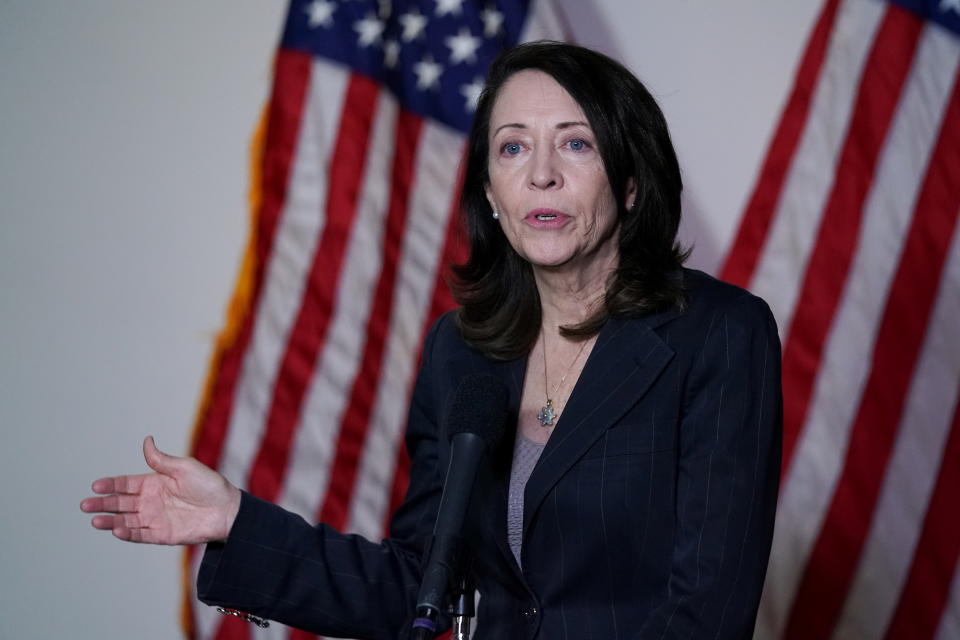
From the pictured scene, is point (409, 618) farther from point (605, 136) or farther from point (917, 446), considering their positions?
point (917, 446)

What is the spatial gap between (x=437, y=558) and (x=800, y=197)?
205 cm

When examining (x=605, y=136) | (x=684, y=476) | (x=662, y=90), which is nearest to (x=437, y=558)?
(x=684, y=476)

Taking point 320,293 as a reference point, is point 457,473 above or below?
below

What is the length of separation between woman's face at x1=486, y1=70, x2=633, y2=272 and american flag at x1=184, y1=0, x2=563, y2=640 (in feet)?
4.15

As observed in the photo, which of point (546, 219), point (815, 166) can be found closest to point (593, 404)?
point (546, 219)

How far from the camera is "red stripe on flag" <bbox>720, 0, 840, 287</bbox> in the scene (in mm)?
2812

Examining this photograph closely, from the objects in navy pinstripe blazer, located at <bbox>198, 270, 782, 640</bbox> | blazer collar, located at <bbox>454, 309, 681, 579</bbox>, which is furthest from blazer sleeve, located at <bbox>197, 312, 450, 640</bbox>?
blazer collar, located at <bbox>454, 309, 681, 579</bbox>

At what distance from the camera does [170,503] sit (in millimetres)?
1504

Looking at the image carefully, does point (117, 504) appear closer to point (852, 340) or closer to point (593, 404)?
point (593, 404)

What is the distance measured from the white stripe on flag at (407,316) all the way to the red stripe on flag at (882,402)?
1.07m

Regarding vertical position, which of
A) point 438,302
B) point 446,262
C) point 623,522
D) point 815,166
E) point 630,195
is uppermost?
point 815,166

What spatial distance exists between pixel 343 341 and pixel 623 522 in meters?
1.54

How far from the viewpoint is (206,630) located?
9.11 feet

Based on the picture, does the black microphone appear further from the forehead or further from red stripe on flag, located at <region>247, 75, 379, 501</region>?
red stripe on flag, located at <region>247, 75, 379, 501</region>
